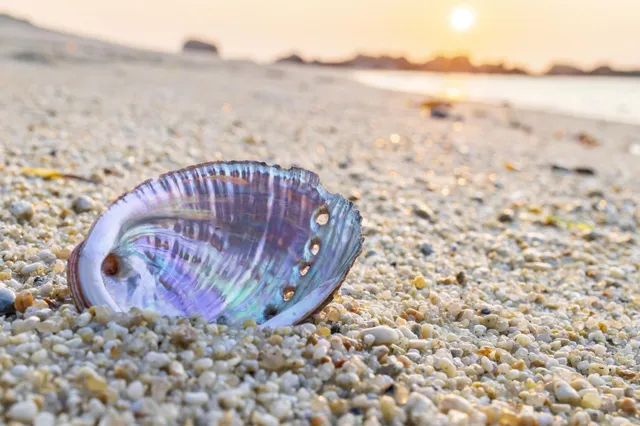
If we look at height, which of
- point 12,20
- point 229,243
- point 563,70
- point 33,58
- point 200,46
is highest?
point 563,70

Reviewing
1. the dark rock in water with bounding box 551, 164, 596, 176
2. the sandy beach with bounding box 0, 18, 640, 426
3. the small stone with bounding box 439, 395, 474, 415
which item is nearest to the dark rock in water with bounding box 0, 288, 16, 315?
the sandy beach with bounding box 0, 18, 640, 426

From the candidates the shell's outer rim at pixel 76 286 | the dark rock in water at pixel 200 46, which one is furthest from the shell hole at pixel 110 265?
the dark rock in water at pixel 200 46

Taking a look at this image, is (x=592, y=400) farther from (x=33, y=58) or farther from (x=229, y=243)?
(x=33, y=58)

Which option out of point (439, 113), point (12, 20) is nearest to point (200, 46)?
point (12, 20)

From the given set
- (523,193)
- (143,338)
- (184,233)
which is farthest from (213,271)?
(523,193)

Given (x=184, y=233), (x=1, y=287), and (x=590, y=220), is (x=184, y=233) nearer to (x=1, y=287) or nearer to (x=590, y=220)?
(x=1, y=287)

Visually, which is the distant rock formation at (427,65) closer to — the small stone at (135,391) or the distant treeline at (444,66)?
the distant treeline at (444,66)
